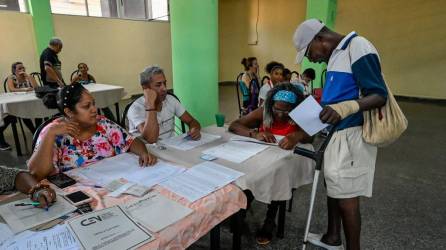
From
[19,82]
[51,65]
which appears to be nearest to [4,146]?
[19,82]

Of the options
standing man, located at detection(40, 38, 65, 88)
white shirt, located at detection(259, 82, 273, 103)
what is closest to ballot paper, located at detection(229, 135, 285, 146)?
white shirt, located at detection(259, 82, 273, 103)

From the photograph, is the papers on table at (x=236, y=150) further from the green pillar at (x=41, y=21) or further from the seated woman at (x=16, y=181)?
the green pillar at (x=41, y=21)

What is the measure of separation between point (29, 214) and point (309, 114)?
1.11 m

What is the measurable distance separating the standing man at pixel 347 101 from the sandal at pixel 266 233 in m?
0.53

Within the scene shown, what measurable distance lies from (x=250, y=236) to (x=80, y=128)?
1.25 meters

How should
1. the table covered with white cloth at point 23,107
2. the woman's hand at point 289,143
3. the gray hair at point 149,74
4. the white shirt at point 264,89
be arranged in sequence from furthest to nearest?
the white shirt at point 264,89 → the table covered with white cloth at point 23,107 → the gray hair at point 149,74 → the woman's hand at point 289,143

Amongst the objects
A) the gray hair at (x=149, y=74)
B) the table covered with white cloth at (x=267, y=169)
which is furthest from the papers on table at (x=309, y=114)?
the gray hair at (x=149, y=74)

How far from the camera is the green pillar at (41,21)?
5152 millimetres

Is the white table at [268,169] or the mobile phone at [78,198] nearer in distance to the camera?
the mobile phone at [78,198]

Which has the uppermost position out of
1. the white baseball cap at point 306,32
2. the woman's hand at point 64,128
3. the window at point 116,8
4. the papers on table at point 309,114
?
the window at point 116,8

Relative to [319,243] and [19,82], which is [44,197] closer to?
[319,243]

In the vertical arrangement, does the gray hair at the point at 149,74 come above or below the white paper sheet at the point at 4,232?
above

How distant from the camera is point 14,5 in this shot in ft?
17.1

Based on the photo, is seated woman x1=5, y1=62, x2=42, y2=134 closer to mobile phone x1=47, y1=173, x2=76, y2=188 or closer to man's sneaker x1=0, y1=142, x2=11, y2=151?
A: man's sneaker x1=0, y1=142, x2=11, y2=151
